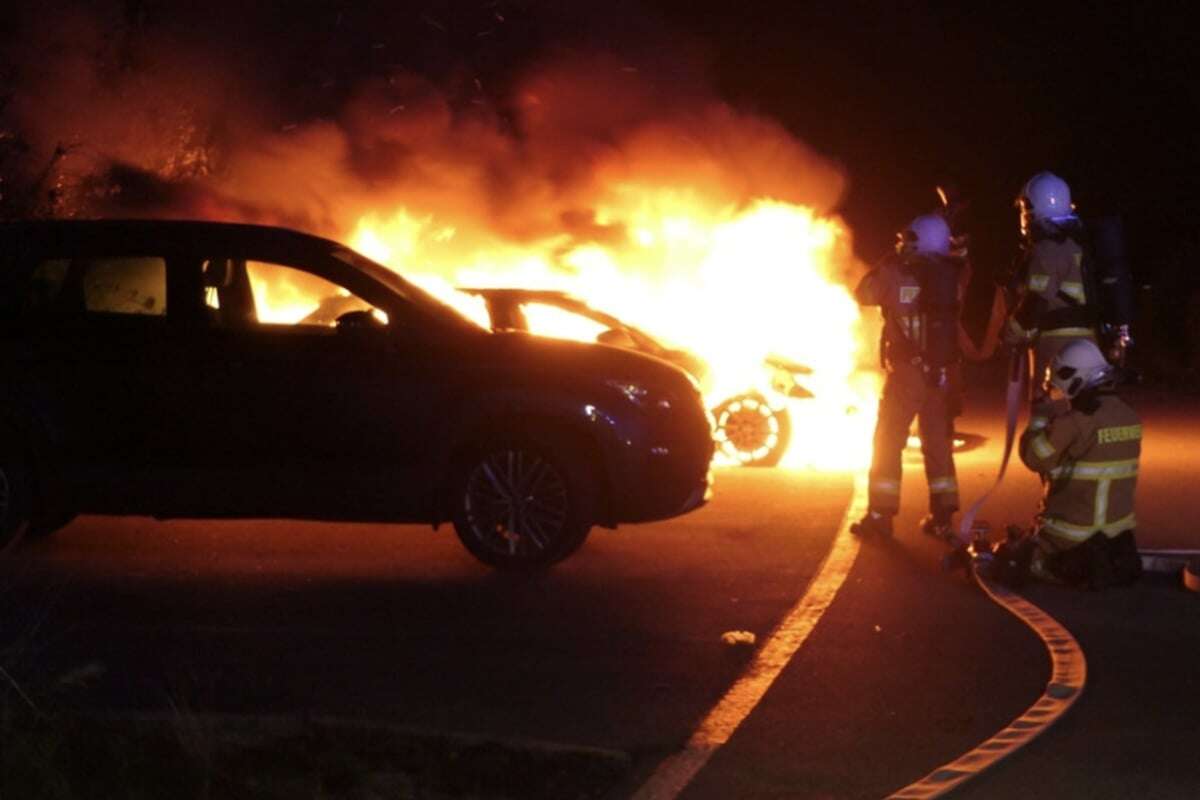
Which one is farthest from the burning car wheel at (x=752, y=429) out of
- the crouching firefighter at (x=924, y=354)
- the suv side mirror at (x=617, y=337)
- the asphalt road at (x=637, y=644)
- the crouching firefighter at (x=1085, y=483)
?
the crouching firefighter at (x=1085, y=483)

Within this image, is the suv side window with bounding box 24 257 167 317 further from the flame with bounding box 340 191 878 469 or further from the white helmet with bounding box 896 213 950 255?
the flame with bounding box 340 191 878 469

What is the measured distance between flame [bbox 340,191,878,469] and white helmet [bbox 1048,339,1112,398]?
515 cm

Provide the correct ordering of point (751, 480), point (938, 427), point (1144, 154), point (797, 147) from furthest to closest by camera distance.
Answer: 1. point (1144, 154)
2. point (797, 147)
3. point (751, 480)
4. point (938, 427)

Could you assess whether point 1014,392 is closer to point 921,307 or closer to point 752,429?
point 921,307

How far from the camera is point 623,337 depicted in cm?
1472

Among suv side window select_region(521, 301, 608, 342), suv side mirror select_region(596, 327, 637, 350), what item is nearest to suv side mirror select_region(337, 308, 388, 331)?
suv side window select_region(521, 301, 608, 342)

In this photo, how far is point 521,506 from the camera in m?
10.6

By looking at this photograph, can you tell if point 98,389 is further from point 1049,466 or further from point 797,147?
point 797,147

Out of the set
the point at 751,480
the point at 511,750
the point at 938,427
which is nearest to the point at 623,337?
the point at 751,480

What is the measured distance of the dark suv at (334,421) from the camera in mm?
10539

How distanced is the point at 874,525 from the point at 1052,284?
169 centimetres

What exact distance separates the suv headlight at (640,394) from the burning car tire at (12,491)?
10.0 feet

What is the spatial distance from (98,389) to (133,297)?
0.56 meters

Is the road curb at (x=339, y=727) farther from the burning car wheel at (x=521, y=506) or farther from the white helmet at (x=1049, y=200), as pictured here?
the white helmet at (x=1049, y=200)
